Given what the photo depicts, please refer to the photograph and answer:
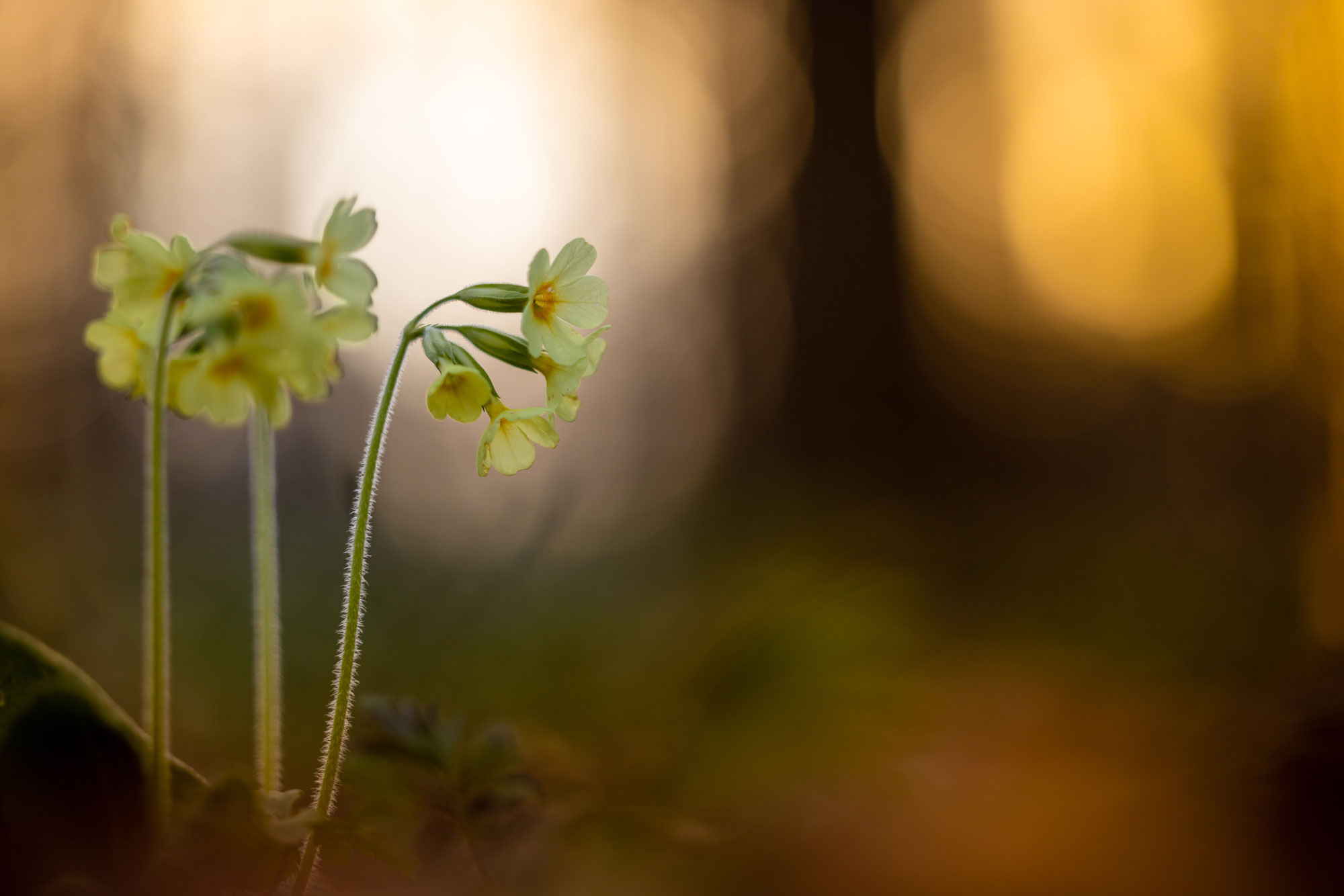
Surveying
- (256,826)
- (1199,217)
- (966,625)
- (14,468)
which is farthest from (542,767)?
(1199,217)

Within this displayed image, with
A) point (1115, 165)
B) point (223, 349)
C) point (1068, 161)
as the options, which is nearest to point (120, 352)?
point (223, 349)

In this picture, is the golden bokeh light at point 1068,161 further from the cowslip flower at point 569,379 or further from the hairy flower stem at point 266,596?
the hairy flower stem at point 266,596

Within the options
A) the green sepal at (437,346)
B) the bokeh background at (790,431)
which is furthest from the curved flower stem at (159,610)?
the bokeh background at (790,431)

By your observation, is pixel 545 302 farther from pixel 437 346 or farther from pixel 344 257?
pixel 344 257

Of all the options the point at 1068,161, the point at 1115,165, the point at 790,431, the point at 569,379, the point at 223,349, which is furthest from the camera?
the point at 790,431

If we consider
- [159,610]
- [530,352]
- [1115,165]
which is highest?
[1115,165]

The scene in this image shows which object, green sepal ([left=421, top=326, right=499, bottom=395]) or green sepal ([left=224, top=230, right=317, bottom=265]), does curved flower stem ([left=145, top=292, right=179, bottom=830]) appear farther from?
green sepal ([left=421, top=326, right=499, bottom=395])

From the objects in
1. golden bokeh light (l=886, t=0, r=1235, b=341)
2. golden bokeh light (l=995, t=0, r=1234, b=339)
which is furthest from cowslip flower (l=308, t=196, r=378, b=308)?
golden bokeh light (l=886, t=0, r=1235, b=341)

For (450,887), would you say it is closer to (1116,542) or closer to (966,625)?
(966,625)
